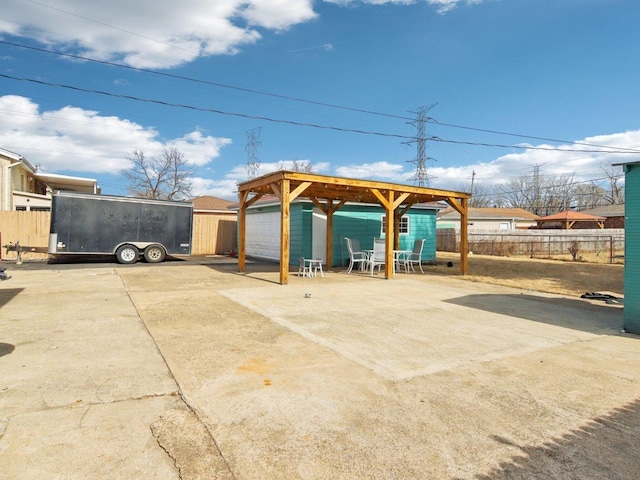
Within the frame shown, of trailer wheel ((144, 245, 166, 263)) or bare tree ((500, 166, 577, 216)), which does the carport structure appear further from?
bare tree ((500, 166, 577, 216))

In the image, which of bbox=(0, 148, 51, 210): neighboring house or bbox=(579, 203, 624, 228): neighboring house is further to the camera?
bbox=(579, 203, 624, 228): neighboring house

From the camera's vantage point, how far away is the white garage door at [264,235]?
15.7 metres

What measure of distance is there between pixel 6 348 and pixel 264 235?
501 inches

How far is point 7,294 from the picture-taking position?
731cm

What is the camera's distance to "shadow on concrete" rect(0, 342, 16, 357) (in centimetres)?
389

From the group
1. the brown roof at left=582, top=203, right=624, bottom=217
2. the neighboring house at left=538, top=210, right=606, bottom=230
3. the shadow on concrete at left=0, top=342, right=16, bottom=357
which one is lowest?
the shadow on concrete at left=0, top=342, right=16, bottom=357

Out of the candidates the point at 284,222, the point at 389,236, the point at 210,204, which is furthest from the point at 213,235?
the point at 210,204

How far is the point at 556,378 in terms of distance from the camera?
354 cm

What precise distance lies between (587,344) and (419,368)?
244 centimetres

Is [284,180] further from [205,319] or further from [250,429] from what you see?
[250,429]

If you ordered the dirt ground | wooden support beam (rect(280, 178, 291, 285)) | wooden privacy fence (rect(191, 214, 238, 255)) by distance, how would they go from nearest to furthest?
wooden support beam (rect(280, 178, 291, 285))
the dirt ground
wooden privacy fence (rect(191, 214, 238, 255))

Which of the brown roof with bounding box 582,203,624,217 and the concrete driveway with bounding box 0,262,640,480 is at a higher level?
the brown roof with bounding box 582,203,624,217

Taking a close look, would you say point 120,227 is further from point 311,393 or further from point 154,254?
point 311,393

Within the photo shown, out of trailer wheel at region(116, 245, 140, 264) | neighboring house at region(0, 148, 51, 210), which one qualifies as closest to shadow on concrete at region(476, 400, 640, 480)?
trailer wheel at region(116, 245, 140, 264)
